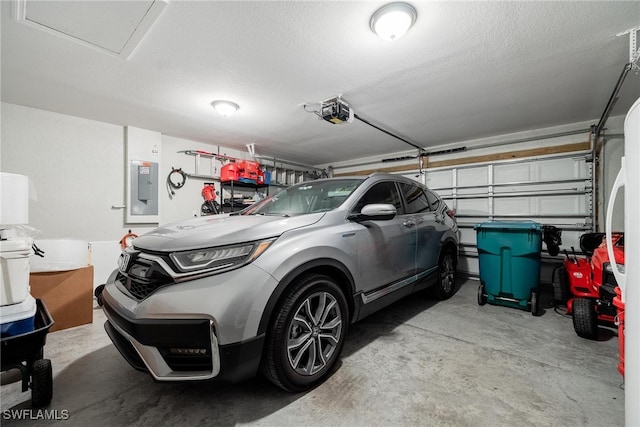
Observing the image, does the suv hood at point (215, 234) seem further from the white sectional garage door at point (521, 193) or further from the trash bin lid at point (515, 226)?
the white sectional garage door at point (521, 193)

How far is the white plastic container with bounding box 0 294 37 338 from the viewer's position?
138 centimetres

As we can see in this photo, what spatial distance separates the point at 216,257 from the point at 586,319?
3445 millimetres

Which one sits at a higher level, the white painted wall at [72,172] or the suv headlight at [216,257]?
the white painted wall at [72,172]

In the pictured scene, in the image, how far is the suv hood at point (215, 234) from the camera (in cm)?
151

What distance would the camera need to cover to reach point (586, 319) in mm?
2496

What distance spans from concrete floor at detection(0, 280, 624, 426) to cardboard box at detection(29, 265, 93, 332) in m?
0.33

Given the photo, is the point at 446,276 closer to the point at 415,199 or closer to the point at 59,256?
the point at 415,199

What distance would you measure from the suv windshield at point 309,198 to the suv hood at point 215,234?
540mm

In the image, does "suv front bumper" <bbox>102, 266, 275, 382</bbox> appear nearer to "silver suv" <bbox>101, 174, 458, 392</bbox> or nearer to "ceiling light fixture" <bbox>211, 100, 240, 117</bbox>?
"silver suv" <bbox>101, 174, 458, 392</bbox>

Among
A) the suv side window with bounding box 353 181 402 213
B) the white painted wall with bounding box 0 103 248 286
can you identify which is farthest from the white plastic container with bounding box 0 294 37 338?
the white painted wall with bounding box 0 103 248 286

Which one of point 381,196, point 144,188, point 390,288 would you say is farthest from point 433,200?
point 144,188

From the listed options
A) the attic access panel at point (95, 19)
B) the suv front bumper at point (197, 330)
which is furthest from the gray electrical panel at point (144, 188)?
the suv front bumper at point (197, 330)

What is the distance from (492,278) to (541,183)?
236cm

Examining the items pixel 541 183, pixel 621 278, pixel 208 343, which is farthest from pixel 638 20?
pixel 208 343
